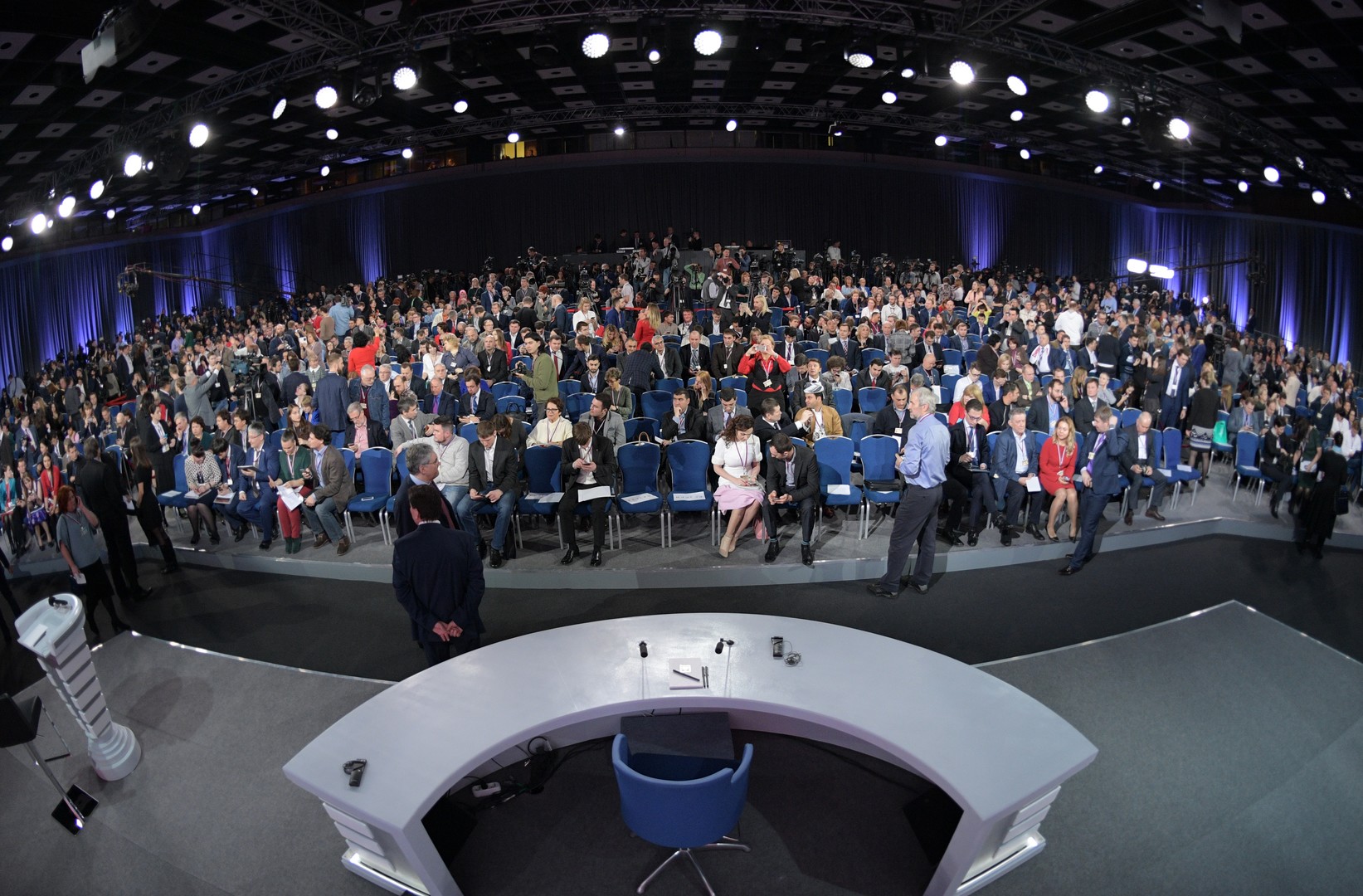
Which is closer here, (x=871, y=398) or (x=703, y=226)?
(x=871, y=398)

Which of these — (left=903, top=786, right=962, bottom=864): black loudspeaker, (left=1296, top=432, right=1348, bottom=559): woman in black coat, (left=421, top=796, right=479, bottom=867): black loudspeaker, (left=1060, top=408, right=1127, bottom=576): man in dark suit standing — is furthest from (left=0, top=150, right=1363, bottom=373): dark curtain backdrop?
(left=903, top=786, right=962, bottom=864): black loudspeaker

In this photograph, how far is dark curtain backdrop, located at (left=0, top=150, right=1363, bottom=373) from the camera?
67.6ft

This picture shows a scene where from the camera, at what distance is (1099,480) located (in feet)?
21.0

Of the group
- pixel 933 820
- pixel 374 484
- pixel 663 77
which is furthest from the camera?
pixel 663 77

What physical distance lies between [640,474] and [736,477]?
2.79 feet

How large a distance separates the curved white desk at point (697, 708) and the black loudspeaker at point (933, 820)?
0.85 feet

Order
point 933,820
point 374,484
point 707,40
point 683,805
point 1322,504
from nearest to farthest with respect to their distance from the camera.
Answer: point 683,805 < point 933,820 < point 1322,504 < point 374,484 < point 707,40

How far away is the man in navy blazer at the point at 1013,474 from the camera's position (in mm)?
6699

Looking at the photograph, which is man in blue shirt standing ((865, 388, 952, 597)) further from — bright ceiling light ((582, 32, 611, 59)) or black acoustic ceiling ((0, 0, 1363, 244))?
bright ceiling light ((582, 32, 611, 59))

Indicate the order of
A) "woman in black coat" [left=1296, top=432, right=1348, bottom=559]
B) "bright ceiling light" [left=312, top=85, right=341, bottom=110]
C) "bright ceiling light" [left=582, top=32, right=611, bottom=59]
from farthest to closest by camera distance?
"bright ceiling light" [left=312, top=85, right=341, bottom=110], "bright ceiling light" [left=582, top=32, right=611, bottom=59], "woman in black coat" [left=1296, top=432, right=1348, bottom=559]

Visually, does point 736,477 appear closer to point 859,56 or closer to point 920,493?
point 920,493

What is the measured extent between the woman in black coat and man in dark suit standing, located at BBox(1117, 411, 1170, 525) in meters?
1.10

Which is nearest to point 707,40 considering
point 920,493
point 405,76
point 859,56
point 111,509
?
point 859,56

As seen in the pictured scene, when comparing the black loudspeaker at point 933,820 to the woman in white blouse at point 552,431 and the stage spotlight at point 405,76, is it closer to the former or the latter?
the woman in white blouse at point 552,431
